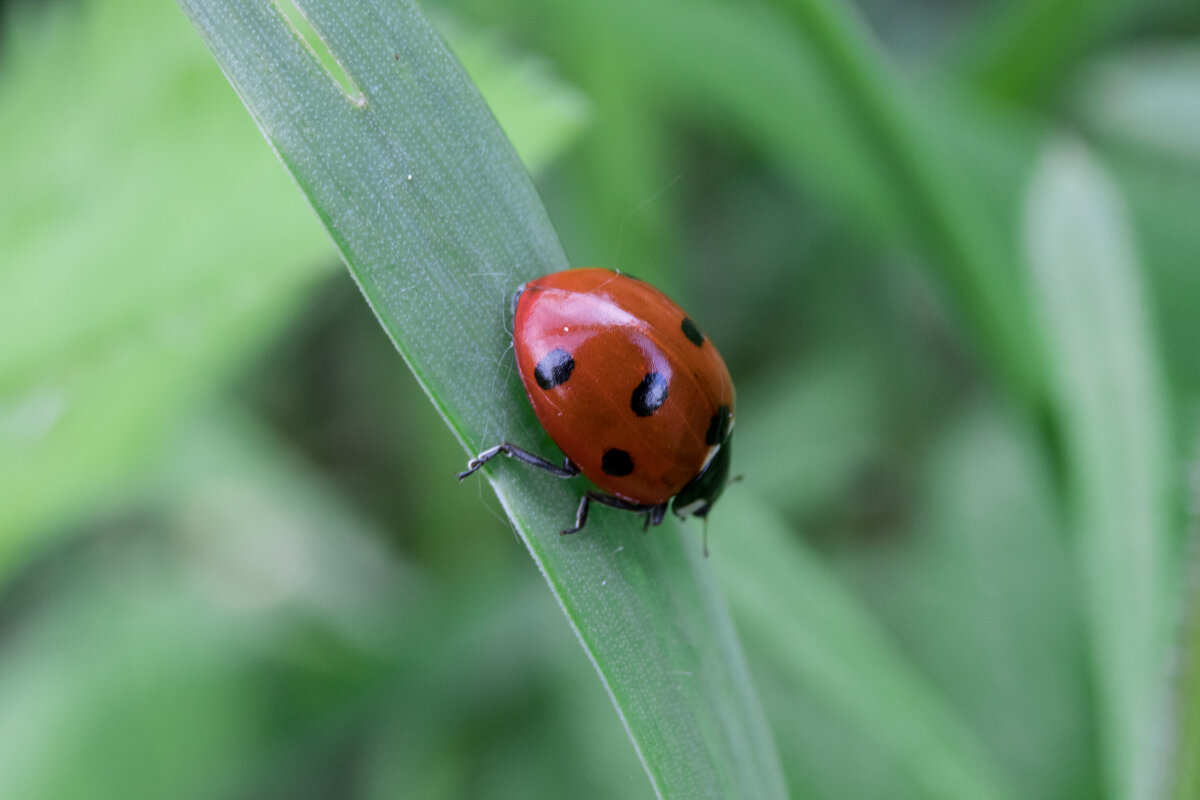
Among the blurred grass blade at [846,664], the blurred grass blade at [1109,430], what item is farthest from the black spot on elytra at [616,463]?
the blurred grass blade at [1109,430]

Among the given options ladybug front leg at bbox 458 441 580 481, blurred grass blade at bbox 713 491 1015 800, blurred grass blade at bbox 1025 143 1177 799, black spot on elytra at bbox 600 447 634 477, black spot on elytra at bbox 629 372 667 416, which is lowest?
blurred grass blade at bbox 713 491 1015 800

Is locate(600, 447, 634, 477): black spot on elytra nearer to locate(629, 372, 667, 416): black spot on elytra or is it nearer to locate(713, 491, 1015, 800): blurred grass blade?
locate(629, 372, 667, 416): black spot on elytra

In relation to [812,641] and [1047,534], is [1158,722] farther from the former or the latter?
[1047,534]

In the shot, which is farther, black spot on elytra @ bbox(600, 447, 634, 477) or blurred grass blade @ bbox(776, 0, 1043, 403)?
blurred grass blade @ bbox(776, 0, 1043, 403)

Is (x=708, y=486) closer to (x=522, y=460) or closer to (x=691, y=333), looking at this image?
(x=691, y=333)

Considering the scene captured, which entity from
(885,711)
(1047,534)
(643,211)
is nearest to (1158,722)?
(885,711)

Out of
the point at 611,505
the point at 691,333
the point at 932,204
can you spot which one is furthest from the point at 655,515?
the point at 932,204

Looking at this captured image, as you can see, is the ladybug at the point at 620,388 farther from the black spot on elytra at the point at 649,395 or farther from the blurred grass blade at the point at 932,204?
the blurred grass blade at the point at 932,204

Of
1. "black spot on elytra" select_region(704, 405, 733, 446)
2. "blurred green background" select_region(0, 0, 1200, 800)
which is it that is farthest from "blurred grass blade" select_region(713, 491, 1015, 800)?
"black spot on elytra" select_region(704, 405, 733, 446)
